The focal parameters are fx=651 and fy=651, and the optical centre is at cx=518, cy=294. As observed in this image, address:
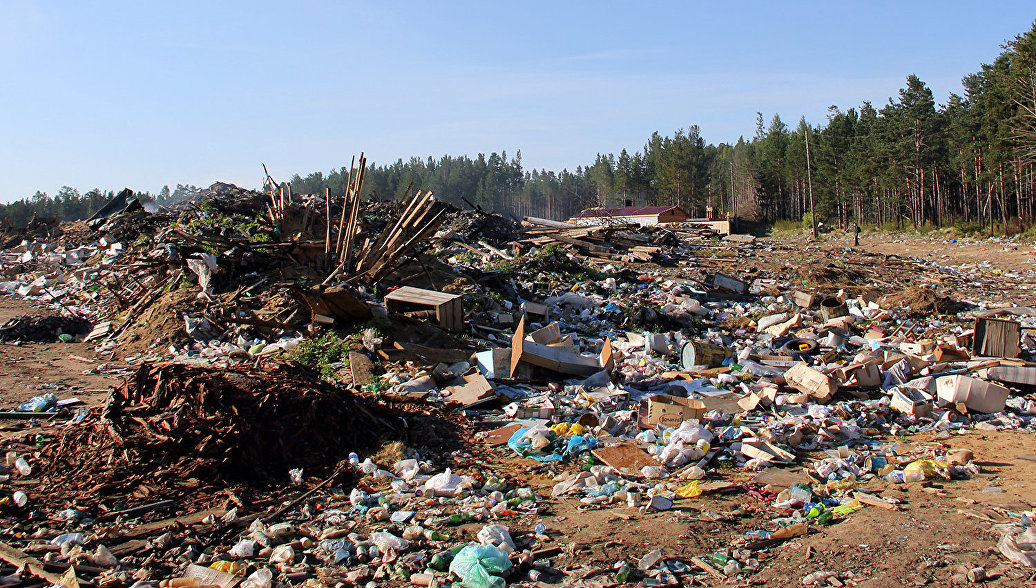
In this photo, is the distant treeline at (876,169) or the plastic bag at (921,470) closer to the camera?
the plastic bag at (921,470)

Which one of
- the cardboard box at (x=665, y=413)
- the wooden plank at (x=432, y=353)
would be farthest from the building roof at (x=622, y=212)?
the cardboard box at (x=665, y=413)

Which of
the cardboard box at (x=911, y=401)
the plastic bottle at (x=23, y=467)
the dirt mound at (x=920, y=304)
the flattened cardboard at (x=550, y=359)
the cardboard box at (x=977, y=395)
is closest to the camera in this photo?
the plastic bottle at (x=23, y=467)

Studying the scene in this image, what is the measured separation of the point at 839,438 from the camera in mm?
5109

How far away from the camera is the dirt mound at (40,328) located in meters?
9.13

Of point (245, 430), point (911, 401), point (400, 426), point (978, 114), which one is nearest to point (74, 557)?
point (245, 430)

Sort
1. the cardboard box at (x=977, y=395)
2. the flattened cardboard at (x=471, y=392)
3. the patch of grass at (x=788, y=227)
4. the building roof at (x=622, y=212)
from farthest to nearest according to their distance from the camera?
1. the patch of grass at (x=788, y=227)
2. the building roof at (x=622, y=212)
3. the flattened cardboard at (x=471, y=392)
4. the cardboard box at (x=977, y=395)

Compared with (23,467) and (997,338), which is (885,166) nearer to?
(997,338)

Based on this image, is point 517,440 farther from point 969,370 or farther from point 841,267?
point 841,267

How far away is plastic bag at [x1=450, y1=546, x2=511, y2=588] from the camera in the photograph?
2.90 metres

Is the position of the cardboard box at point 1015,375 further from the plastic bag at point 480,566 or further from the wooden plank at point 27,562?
the wooden plank at point 27,562

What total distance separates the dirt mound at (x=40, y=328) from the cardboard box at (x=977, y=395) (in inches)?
430

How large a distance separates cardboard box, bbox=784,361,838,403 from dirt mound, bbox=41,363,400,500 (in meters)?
3.79

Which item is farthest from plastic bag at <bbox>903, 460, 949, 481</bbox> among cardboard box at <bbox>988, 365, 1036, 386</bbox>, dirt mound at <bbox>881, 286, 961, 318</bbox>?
dirt mound at <bbox>881, 286, 961, 318</bbox>

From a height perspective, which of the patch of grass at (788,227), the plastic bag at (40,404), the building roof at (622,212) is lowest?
the plastic bag at (40,404)
